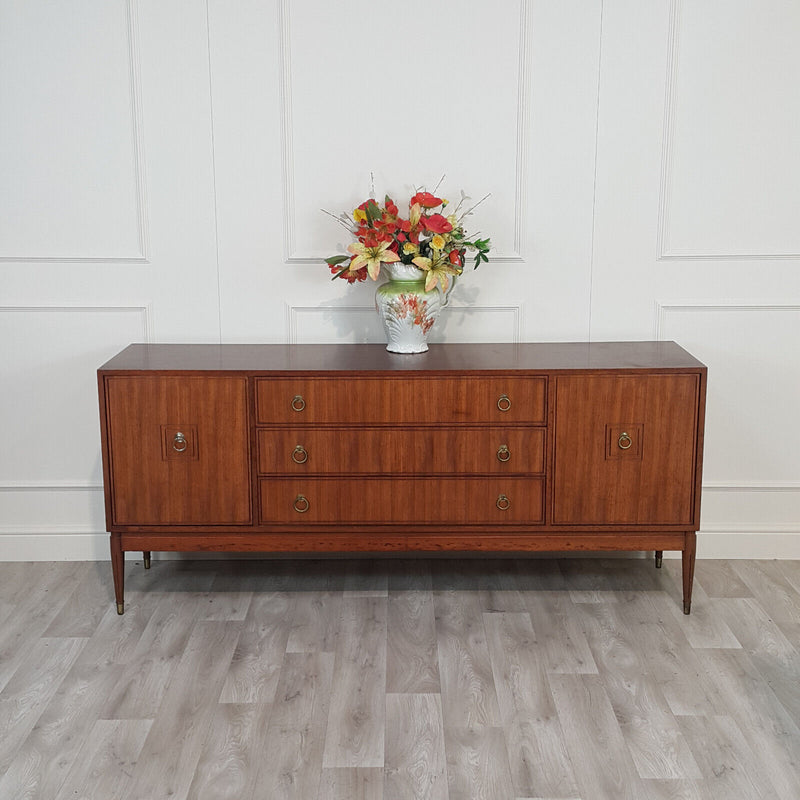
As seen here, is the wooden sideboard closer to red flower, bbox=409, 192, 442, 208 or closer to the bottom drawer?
the bottom drawer

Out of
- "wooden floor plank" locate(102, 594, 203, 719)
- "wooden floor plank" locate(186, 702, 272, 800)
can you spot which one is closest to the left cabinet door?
"wooden floor plank" locate(102, 594, 203, 719)

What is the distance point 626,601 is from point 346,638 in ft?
2.89

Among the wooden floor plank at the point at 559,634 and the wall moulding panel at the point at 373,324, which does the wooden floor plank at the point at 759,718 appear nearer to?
the wooden floor plank at the point at 559,634

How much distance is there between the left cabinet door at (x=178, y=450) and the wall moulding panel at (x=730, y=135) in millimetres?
1486

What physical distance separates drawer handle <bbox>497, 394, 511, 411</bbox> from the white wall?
46 cm

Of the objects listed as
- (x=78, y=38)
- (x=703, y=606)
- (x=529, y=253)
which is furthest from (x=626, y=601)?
(x=78, y=38)

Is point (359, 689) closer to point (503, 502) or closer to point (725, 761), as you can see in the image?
point (503, 502)

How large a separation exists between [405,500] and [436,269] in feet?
2.25

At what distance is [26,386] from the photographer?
324 centimetres

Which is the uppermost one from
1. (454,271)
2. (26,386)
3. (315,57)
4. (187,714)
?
(315,57)

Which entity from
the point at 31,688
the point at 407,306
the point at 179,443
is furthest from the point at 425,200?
the point at 31,688

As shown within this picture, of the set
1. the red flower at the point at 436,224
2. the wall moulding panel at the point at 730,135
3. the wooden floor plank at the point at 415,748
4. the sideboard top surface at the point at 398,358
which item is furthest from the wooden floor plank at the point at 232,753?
the wall moulding panel at the point at 730,135

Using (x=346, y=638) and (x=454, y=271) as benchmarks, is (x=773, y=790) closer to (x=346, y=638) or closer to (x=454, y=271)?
(x=346, y=638)

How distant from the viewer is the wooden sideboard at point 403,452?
2783 millimetres
